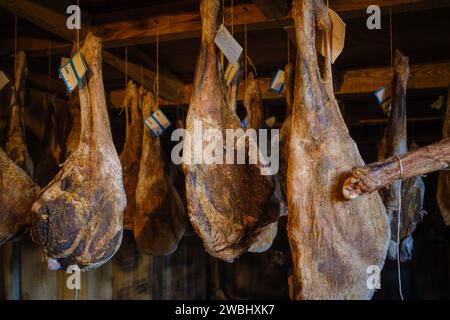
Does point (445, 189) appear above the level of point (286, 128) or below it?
below

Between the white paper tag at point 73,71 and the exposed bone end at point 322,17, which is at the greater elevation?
the exposed bone end at point 322,17

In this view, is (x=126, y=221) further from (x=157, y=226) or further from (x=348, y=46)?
(x=348, y=46)

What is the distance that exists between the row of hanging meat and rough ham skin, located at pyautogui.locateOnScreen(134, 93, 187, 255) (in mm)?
868

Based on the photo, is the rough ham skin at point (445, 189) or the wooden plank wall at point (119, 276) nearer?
the rough ham skin at point (445, 189)

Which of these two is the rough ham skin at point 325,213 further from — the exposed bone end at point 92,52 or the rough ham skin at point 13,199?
the rough ham skin at point 13,199

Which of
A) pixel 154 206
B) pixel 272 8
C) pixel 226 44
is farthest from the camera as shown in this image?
pixel 154 206

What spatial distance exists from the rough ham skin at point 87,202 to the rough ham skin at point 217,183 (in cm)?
49

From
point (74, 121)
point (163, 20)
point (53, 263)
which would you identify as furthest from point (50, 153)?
point (53, 263)

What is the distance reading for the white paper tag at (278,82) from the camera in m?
3.59

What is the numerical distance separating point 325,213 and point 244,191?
594 mm

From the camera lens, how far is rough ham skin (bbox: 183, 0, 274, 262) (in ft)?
7.26

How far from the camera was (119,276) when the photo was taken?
243 inches

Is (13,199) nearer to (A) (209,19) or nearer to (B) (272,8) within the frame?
(A) (209,19)

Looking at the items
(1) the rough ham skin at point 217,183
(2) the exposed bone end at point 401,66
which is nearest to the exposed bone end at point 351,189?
(1) the rough ham skin at point 217,183
